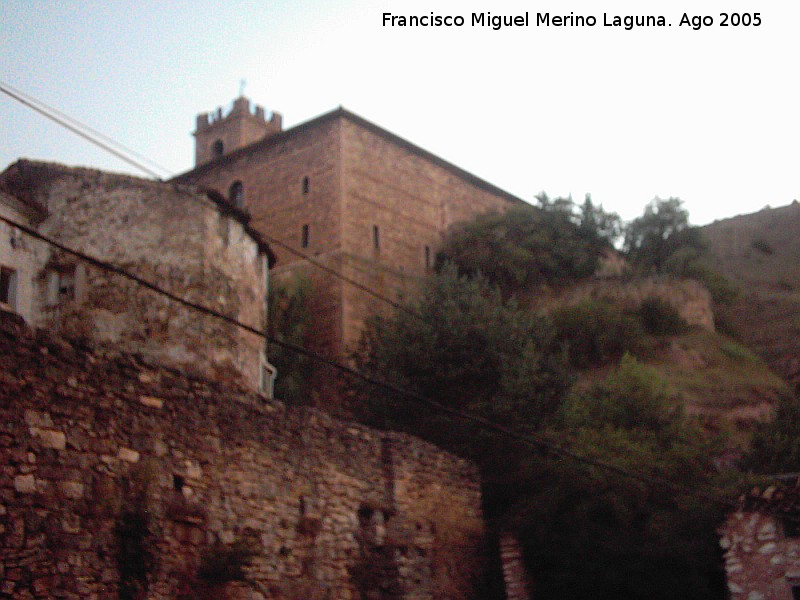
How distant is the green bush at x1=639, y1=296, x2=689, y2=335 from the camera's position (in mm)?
34094

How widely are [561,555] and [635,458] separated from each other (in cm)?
223

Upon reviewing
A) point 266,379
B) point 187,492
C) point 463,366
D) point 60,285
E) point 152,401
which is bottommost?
point 187,492

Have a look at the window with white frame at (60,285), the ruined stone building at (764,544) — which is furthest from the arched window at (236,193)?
the ruined stone building at (764,544)

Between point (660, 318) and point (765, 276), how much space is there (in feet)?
83.6

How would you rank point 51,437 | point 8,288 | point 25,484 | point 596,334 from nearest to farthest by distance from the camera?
point 25,484 → point 51,437 → point 8,288 → point 596,334

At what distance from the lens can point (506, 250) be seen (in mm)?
35812

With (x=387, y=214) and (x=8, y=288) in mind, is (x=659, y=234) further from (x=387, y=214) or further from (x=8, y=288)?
(x=8, y=288)

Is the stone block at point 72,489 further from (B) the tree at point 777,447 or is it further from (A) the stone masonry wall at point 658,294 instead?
(A) the stone masonry wall at point 658,294

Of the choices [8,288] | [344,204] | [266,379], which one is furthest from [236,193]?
[8,288]

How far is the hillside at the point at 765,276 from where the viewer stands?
1593 inches

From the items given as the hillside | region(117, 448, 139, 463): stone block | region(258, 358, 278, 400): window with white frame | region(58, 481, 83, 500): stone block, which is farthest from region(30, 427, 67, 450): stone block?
the hillside

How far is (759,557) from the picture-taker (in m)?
17.0

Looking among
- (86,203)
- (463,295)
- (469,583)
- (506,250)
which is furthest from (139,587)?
(506,250)

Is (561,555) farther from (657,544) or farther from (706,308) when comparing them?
(706,308)
